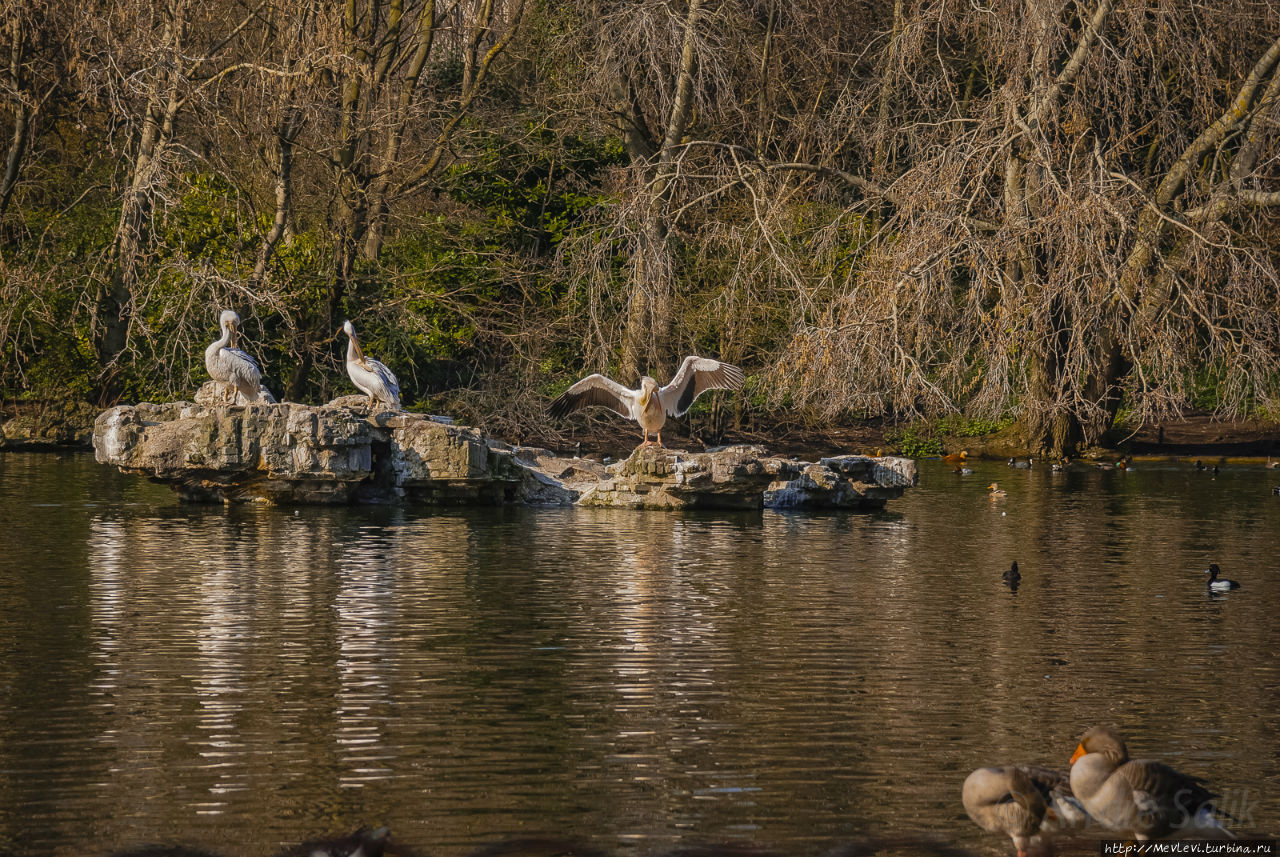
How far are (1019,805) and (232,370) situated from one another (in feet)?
38.5

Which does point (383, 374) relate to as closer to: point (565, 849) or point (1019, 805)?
point (565, 849)

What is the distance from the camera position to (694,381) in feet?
54.2

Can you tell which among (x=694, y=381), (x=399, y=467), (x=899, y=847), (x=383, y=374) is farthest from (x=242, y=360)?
(x=899, y=847)

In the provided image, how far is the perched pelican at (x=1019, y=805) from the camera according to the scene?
16.8ft

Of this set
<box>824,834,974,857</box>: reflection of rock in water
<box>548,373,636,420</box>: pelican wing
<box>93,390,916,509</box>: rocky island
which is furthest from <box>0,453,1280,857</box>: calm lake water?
<box>548,373,636,420</box>: pelican wing

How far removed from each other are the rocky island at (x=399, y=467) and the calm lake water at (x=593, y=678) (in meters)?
1.46

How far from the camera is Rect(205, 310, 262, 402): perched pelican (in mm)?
15367

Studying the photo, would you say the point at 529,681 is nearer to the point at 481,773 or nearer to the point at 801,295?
the point at 481,773

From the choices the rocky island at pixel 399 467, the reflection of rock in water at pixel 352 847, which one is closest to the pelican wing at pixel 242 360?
the rocky island at pixel 399 467

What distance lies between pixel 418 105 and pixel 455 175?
114 cm

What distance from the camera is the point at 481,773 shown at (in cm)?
590

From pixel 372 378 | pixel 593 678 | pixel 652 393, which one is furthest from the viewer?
pixel 372 378

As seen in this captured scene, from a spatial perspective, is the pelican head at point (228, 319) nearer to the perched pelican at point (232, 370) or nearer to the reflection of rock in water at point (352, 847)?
the perched pelican at point (232, 370)

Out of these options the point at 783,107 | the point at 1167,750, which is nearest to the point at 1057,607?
the point at 1167,750
